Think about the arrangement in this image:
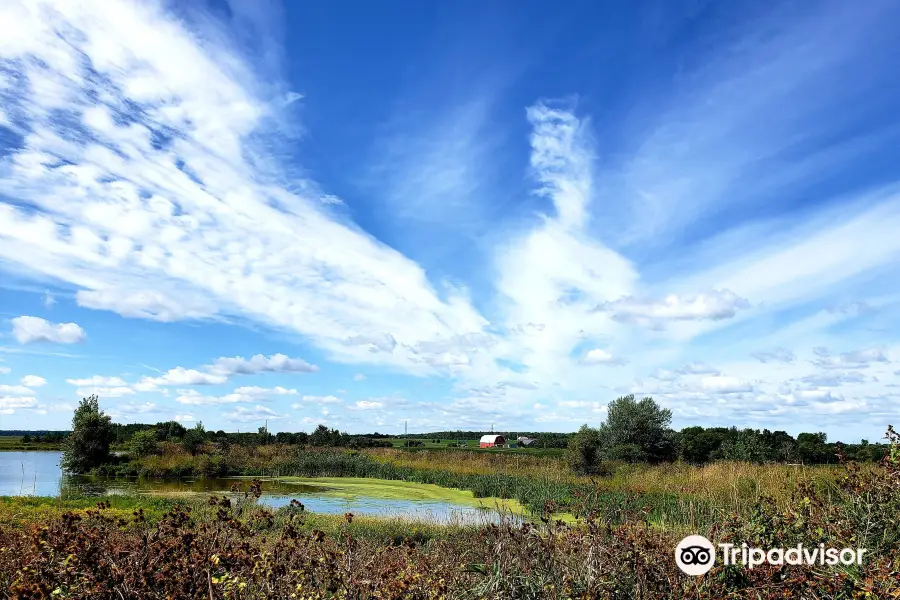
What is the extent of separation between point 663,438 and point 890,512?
31143 mm

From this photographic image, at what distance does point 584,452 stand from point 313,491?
503 inches

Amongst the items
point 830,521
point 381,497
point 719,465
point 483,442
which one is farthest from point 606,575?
point 483,442

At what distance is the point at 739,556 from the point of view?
13.7 ft

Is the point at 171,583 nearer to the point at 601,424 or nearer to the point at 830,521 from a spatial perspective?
the point at 830,521

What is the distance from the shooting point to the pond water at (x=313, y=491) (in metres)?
18.9

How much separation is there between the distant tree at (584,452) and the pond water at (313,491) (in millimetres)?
6247

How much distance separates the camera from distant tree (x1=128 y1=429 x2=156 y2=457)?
38625mm

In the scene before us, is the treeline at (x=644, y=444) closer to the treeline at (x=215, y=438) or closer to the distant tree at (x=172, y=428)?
the treeline at (x=215, y=438)

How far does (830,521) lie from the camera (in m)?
5.21

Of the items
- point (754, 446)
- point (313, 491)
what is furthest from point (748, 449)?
point (313, 491)

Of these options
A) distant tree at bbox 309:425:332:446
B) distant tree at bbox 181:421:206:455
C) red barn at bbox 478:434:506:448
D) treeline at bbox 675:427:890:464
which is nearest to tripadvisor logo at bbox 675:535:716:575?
treeline at bbox 675:427:890:464

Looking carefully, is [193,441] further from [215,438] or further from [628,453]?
[628,453]

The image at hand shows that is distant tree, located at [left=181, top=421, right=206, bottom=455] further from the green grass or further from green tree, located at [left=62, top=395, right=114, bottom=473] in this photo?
the green grass

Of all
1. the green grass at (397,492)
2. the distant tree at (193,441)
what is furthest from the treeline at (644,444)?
the distant tree at (193,441)
